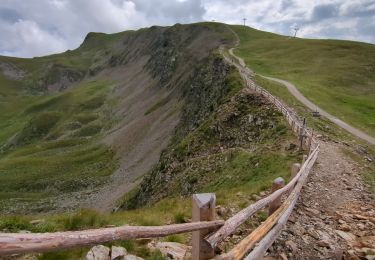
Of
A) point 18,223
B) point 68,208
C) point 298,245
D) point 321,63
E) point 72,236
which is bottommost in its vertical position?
point 68,208

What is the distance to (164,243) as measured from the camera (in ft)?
32.5

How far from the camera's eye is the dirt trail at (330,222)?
11.2 m

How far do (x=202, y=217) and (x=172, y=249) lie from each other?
267 centimetres

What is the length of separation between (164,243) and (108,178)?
257 ft

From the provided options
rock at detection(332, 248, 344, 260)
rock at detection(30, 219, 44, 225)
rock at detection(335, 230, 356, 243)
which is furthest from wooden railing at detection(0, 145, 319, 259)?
rock at detection(30, 219, 44, 225)

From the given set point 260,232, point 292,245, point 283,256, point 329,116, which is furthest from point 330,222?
point 329,116

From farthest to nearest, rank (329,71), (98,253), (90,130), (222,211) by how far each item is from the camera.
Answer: (90,130), (329,71), (222,211), (98,253)

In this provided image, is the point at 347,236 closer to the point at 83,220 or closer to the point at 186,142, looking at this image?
the point at 83,220

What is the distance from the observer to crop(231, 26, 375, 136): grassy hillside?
2016 inches

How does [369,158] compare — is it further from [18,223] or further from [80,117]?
[80,117]

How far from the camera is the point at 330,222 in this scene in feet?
44.1

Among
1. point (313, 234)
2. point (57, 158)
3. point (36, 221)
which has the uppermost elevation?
point (36, 221)

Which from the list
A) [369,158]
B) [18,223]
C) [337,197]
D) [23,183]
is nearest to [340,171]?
[337,197]

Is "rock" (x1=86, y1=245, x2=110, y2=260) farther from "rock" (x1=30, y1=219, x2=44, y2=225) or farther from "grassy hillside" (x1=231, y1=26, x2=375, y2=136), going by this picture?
"grassy hillside" (x1=231, y1=26, x2=375, y2=136)
